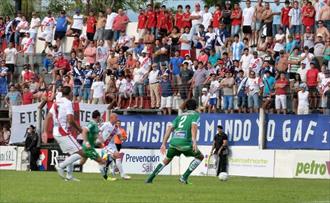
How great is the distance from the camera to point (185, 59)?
3888cm

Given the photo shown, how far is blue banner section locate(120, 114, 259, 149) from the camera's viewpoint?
36.4 m

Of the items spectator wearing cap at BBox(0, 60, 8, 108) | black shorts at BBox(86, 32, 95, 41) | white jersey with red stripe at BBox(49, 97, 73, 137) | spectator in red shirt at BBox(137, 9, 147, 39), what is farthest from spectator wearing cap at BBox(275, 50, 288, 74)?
spectator wearing cap at BBox(0, 60, 8, 108)

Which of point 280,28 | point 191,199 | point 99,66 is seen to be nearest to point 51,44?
point 99,66

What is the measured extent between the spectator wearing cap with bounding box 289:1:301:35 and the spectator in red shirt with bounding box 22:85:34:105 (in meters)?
11.6

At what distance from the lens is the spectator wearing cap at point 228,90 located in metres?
36.4

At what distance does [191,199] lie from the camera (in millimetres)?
18359

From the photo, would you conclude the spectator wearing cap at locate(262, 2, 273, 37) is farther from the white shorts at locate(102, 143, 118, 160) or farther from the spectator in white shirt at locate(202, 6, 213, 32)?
the white shorts at locate(102, 143, 118, 160)

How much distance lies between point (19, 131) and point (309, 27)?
1313 centimetres

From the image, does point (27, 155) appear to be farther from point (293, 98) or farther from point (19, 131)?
point (293, 98)

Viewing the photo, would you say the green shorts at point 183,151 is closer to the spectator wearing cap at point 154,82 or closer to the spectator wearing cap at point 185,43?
the spectator wearing cap at point 154,82

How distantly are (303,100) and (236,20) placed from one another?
5.70 metres

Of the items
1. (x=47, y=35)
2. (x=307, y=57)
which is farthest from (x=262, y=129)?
(x=47, y=35)

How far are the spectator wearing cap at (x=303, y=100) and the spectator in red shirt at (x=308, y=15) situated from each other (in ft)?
10.3

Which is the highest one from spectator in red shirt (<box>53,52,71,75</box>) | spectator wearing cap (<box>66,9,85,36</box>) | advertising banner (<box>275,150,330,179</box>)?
spectator wearing cap (<box>66,9,85,36</box>)
